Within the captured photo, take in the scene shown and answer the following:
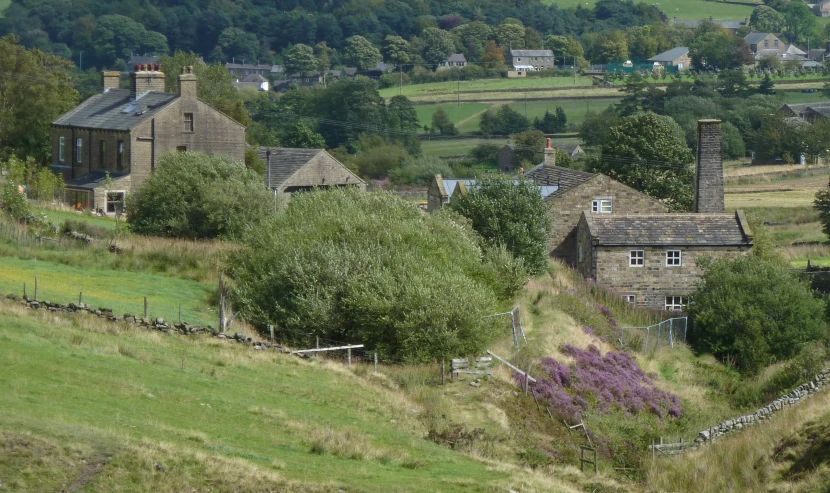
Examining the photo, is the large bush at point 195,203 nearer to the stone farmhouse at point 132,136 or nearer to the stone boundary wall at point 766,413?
the stone farmhouse at point 132,136

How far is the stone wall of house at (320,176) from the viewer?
3054 inches

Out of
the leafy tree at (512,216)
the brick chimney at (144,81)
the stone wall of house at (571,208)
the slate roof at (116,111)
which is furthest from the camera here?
the brick chimney at (144,81)

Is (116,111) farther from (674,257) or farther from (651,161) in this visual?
(651,161)

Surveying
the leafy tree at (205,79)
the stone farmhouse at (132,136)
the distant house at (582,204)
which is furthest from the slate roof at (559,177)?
the leafy tree at (205,79)

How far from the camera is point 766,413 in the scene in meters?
39.4

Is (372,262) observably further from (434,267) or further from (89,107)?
(89,107)

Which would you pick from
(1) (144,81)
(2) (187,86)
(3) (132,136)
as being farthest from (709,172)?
(1) (144,81)

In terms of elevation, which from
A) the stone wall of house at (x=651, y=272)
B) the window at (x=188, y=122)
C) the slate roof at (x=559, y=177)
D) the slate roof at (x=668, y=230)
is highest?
the window at (x=188, y=122)

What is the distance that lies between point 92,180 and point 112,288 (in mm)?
28108

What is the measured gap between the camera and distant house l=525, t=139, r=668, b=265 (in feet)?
211

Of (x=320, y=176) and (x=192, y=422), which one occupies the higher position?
(x=320, y=176)

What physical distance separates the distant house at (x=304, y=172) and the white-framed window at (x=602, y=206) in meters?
16.3

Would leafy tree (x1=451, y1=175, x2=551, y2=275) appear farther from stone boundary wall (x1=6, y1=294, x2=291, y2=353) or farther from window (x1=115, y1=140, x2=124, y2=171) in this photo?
window (x1=115, y1=140, x2=124, y2=171)

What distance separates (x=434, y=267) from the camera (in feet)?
147
